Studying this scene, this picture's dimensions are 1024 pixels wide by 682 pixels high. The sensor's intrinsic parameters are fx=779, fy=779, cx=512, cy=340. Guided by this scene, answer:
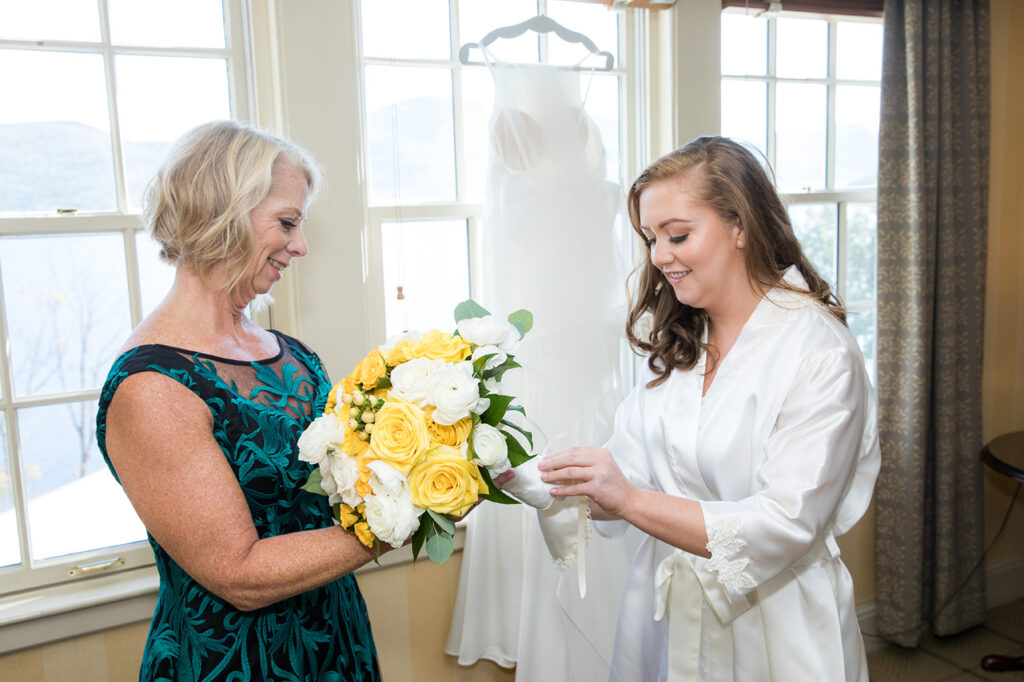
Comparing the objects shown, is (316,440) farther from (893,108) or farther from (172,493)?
(893,108)

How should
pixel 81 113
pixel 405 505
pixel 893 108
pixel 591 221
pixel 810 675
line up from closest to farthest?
pixel 405 505 < pixel 810 675 < pixel 81 113 < pixel 591 221 < pixel 893 108

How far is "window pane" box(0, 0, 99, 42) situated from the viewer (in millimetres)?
1865

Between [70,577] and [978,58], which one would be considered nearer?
[70,577]

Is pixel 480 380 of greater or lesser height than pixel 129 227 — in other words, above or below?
below

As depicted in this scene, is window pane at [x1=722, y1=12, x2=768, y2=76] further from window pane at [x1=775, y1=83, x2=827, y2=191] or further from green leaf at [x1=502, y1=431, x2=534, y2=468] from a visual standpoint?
green leaf at [x1=502, y1=431, x2=534, y2=468]

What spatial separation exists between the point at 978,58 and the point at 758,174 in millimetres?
1993

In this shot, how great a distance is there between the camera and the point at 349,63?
208cm

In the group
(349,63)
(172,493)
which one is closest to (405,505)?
(172,493)

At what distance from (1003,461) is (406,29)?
2.52m

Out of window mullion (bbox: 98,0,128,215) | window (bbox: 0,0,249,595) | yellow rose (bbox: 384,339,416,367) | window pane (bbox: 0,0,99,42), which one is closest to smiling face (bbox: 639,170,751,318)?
yellow rose (bbox: 384,339,416,367)

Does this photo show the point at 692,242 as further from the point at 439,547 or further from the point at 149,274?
the point at 149,274

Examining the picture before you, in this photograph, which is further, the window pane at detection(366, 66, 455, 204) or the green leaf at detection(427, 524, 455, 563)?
the window pane at detection(366, 66, 455, 204)

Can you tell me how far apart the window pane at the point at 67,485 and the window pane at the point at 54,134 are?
53cm

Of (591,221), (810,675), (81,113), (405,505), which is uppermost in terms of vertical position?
(81,113)
